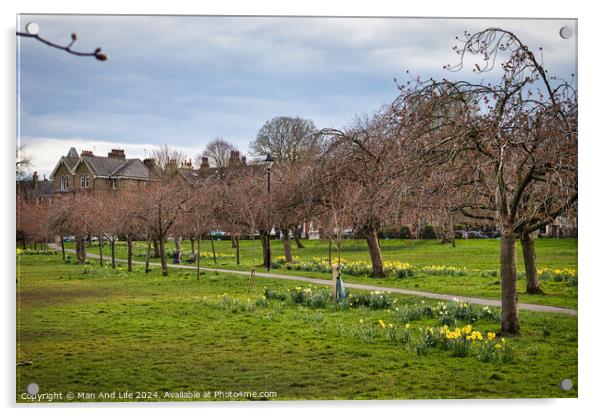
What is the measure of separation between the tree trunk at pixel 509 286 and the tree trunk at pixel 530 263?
52.3 inches

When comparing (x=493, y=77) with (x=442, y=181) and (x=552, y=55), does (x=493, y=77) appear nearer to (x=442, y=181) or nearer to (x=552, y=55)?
(x=552, y=55)

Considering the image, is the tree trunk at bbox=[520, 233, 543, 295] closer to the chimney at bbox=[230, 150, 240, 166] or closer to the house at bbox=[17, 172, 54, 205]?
the chimney at bbox=[230, 150, 240, 166]

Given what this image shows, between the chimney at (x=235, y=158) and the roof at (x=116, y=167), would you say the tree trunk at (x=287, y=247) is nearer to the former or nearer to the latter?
the chimney at (x=235, y=158)

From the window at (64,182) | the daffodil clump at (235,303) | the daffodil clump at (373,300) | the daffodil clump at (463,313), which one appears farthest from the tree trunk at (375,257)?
the window at (64,182)

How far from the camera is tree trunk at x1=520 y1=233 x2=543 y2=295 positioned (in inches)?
350

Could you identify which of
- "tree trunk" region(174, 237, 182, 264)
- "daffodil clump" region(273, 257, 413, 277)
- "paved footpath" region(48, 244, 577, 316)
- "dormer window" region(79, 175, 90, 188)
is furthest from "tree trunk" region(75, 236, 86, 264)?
"dormer window" region(79, 175, 90, 188)

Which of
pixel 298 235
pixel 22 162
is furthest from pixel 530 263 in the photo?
pixel 22 162

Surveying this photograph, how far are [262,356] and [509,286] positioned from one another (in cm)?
309

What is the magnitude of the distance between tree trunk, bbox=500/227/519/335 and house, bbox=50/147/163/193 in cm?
504

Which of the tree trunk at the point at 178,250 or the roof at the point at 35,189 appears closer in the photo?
the roof at the point at 35,189

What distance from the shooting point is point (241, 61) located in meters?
7.80

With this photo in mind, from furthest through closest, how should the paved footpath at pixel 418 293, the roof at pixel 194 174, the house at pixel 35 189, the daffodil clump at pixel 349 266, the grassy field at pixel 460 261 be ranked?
the daffodil clump at pixel 349 266
the roof at pixel 194 174
the paved footpath at pixel 418 293
the grassy field at pixel 460 261
the house at pixel 35 189

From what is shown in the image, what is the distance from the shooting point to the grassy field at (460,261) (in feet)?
26.0
